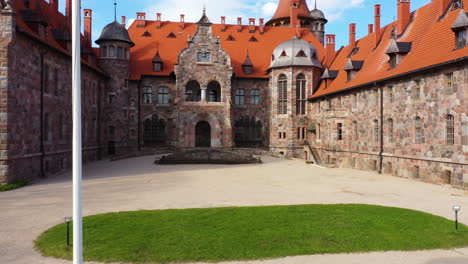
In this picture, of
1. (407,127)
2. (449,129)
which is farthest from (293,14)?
(449,129)

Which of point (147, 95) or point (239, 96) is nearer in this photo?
point (147, 95)

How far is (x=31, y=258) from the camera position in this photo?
8.65 metres

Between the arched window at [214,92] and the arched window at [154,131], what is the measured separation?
660cm

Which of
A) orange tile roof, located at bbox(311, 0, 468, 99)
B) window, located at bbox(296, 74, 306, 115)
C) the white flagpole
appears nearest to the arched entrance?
window, located at bbox(296, 74, 306, 115)

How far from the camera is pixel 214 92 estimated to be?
4519 cm

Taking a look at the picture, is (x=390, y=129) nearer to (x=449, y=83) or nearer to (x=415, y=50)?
(x=415, y=50)

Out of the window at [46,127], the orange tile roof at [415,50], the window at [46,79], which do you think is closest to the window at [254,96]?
the orange tile roof at [415,50]

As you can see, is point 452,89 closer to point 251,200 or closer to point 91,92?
point 251,200

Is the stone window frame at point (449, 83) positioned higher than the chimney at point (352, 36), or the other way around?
the chimney at point (352, 36)

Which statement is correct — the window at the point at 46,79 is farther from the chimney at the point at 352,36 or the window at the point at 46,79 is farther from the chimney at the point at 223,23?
the chimney at the point at 352,36

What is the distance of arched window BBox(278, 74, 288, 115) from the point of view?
41688 mm

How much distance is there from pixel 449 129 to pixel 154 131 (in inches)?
1239

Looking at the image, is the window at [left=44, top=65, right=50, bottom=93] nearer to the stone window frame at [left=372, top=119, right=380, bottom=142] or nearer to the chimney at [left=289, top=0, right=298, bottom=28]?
the stone window frame at [left=372, top=119, right=380, bottom=142]

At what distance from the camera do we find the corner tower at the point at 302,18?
53897mm
